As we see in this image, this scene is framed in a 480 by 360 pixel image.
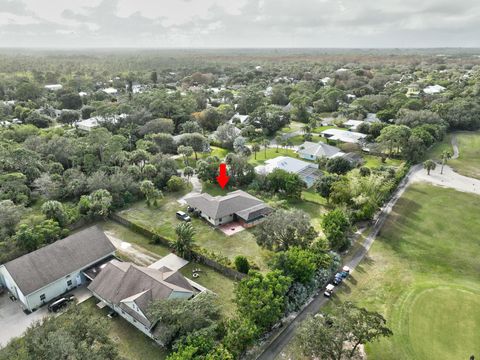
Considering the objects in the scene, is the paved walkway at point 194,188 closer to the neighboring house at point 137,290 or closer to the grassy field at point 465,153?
the neighboring house at point 137,290

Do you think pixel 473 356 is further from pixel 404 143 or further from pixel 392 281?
pixel 404 143

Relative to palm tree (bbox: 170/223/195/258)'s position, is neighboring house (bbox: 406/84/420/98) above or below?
above

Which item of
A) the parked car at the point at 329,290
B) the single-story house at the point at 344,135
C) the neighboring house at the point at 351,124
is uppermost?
the neighboring house at the point at 351,124

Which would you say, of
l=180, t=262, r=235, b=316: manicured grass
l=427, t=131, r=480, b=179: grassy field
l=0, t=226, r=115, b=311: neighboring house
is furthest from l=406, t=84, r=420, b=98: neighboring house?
l=0, t=226, r=115, b=311: neighboring house

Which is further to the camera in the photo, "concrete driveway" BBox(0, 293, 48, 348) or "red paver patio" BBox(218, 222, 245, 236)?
"red paver patio" BBox(218, 222, 245, 236)

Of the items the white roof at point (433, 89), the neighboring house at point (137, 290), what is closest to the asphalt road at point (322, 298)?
the neighboring house at point (137, 290)

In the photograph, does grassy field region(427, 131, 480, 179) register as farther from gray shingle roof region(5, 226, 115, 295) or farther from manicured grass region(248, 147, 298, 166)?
gray shingle roof region(5, 226, 115, 295)
